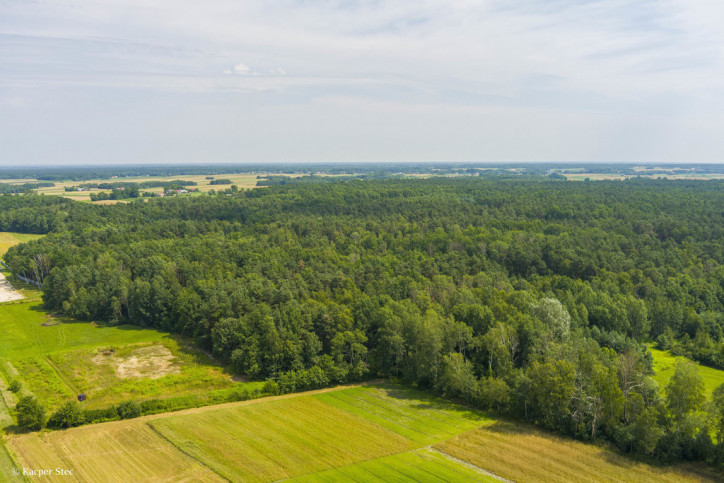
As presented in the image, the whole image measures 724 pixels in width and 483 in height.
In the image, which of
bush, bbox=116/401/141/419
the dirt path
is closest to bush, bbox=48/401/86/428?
bush, bbox=116/401/141/419

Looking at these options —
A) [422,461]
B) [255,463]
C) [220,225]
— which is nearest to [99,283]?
[220,225]

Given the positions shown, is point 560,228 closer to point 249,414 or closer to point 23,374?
point 249,414

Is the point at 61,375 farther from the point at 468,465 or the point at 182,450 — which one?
the point at 468,465

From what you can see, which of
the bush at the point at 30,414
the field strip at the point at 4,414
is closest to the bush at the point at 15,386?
the field strip at the point at 4,414

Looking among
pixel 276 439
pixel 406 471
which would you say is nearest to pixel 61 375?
pixel 276 439

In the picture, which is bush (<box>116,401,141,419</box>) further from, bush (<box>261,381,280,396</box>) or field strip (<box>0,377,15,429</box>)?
bush (<box>261,381,280,396</box>)
